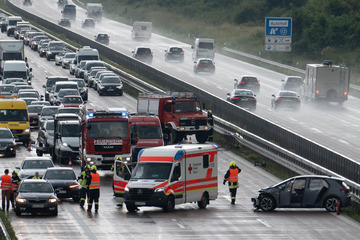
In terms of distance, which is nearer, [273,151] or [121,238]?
[121,238]

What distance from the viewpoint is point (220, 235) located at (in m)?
28.5

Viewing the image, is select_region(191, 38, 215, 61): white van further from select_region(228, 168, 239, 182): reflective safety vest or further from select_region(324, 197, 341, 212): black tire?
select_region(324, 197, 341, 212): black tire

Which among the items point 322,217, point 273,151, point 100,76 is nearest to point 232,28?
point 100,76

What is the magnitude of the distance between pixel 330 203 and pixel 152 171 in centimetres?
606

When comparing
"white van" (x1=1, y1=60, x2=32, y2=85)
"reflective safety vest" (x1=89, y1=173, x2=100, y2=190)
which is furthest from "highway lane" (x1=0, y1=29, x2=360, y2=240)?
"white van" (x1=1, y1=60, x2=32, y2=85)

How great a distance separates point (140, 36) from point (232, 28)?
14.7 meters

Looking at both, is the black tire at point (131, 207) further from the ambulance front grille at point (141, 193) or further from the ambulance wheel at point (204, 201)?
the ambulance wheel at point (204, 201)

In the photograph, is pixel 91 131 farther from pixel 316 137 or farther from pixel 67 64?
pixel 67 64

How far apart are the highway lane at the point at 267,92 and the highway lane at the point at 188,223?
1417cm

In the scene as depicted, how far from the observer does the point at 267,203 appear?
33312mm

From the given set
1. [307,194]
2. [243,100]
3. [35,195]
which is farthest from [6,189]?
[243,100]

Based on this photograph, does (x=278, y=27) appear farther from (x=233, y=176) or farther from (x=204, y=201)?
(x=204, y=201)

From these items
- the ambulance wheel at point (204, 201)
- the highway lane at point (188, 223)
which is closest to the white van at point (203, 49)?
the highway lane at point (188, 223)

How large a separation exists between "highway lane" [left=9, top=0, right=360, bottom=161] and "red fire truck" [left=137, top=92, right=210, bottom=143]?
6254 mm
